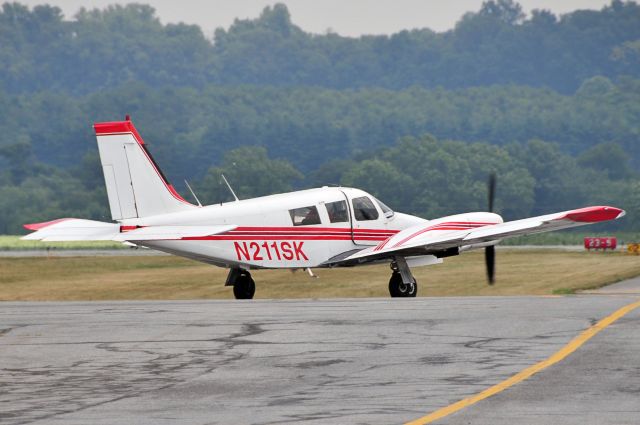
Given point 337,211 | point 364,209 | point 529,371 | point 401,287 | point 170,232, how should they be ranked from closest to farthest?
point 529,371 < point 170,232 < point 401,287 < point 337,211 < point 364,209

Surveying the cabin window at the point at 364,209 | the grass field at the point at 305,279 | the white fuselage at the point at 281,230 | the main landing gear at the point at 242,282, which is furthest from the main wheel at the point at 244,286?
the grass field at the point at 305,279

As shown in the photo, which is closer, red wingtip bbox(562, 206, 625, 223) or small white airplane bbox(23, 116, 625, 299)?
red wingtip bbox(562, 206, 625, 223)

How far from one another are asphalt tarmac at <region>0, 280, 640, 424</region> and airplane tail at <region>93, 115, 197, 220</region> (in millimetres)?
6571

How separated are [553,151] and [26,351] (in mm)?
164810

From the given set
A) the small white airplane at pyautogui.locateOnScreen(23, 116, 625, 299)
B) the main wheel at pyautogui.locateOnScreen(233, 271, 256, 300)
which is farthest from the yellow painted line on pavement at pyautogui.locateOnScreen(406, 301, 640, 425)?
the main wheel at pyautogui.locateOnScreen(233, 271, 256, 300)

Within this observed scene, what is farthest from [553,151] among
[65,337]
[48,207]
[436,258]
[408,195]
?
[65,337]

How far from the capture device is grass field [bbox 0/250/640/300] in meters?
52.3

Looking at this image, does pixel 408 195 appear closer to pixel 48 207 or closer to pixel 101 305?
pixel 48 207

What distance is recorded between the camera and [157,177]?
3231 centimetres

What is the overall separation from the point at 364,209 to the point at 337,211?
2.34ft

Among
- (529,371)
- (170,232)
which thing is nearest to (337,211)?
(170,232)

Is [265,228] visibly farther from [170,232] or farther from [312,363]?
[312,363]

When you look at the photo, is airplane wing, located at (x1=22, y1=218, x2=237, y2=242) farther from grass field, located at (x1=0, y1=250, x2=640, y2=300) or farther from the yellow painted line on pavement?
grass field, located at (x1=0, y1=250, x2=640, y2=300)

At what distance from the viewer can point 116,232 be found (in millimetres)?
31078
